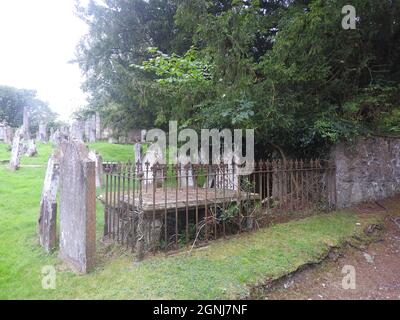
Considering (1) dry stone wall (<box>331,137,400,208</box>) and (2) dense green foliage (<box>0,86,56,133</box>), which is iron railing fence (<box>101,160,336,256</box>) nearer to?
(1) dry stone wall (<box>331,137,400,208</box>)

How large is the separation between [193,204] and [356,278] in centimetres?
297

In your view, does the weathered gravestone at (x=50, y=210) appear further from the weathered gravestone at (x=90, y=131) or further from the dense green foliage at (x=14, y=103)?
the dense green foliage at (x=14, y=103)

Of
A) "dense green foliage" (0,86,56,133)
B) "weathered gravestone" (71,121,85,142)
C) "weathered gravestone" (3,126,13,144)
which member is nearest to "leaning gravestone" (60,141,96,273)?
"weathered gravestone" (71,121,85,142)

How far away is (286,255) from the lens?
5062mm

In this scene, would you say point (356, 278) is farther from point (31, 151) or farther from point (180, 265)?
point (31, 151)

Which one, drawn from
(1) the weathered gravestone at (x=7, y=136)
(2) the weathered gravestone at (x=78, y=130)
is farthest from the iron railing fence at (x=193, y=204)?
(1) the weathered gravestone at (x=7, y=136)

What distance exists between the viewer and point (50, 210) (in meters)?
5.49

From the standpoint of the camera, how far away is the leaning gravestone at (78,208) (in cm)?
459

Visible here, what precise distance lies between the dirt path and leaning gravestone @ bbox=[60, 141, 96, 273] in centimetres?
271

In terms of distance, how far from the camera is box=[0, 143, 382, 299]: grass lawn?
3.94 metres

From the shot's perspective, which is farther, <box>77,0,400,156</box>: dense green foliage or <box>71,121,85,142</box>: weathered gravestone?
<box>71,121,85,142</box>: weathered gravestone

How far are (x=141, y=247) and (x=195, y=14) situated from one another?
4.48m

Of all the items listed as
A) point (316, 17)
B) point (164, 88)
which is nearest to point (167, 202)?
point (164, 88)

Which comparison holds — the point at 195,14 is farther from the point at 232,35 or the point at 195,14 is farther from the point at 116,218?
the point at 116,218
